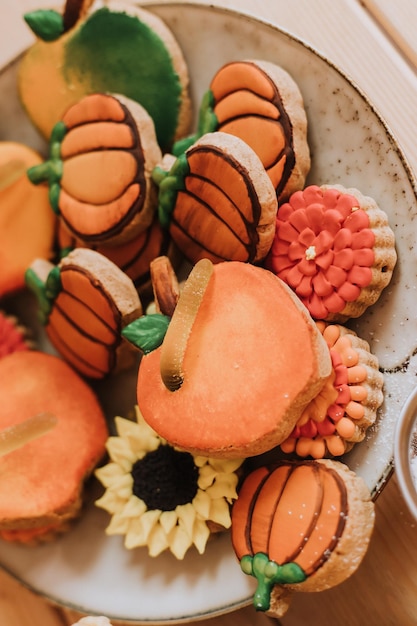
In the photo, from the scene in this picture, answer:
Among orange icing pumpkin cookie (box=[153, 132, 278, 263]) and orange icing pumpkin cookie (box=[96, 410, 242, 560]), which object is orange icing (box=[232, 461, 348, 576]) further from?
orange icing pumpkin cookie (box=[153, 132, 278, 263])

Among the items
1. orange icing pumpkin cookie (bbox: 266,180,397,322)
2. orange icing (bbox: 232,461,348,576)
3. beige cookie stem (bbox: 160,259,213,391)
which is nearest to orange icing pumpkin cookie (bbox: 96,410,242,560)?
orange icing (bbox: 232,461,348,576)

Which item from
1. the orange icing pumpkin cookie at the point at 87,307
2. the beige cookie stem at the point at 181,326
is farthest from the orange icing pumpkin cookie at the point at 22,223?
the beige cookie stem at the point at 181,326

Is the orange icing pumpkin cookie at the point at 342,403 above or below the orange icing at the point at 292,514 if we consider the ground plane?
above

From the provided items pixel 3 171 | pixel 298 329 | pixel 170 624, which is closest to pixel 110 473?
pixel 170 624

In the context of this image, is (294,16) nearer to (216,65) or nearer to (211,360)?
(216,65)

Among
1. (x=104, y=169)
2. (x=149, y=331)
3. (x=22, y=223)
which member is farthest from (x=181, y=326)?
(x=22, y=223)

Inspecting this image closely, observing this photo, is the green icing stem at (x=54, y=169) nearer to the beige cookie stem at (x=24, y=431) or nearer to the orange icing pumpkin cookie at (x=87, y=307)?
the orange icing pumpkin cookie at (x=87, y=307)

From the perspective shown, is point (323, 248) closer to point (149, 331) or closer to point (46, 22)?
point (149, 331)
